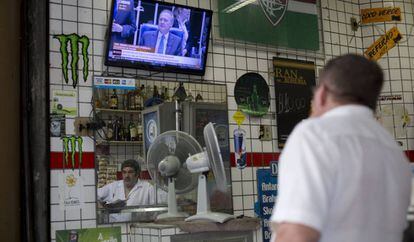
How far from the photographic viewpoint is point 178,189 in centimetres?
370

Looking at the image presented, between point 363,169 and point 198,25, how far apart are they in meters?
3.07

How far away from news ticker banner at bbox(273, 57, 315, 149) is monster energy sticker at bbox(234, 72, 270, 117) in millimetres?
145

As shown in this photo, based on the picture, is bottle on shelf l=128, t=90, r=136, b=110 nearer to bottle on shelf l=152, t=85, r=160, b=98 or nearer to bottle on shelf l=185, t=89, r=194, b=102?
bottle on shelf l=152, t=85, r=160, b=98

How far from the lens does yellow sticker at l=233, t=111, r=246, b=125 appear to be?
4.65m

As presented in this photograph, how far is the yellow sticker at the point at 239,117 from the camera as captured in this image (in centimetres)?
465

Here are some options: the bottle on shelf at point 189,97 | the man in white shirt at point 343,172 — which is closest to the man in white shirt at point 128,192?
the bottle on shelf at point 189,97

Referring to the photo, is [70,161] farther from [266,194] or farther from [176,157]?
[266,194]

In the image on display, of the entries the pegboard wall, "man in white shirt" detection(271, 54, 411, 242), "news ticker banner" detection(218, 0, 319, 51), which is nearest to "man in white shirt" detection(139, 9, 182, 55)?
the pegboard wall

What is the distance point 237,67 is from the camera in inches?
187

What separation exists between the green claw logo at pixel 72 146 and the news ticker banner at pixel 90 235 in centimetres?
46

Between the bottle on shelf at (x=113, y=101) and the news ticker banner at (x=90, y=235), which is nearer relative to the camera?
the news ticker banner at (x=90, y=235)

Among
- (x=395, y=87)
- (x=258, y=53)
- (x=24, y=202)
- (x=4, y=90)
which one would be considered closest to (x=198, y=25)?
(x=258, y=53)

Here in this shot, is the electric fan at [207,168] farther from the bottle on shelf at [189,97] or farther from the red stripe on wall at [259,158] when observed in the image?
the red stripe on wall at [259,158]

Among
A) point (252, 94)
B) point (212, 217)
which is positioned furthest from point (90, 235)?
point (252, 94)
